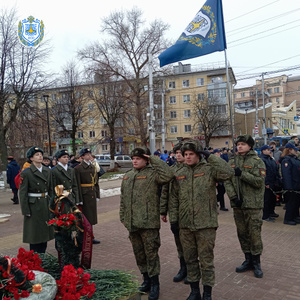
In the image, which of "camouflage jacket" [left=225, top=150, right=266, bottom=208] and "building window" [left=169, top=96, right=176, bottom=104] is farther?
"building window" [left=169, top=96, right=176, bottom=104]

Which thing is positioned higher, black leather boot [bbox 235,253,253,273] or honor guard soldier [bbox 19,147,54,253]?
honor guard soldier [bbox 19,147,54,253]

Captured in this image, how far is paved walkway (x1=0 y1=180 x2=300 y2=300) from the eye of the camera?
413 cm

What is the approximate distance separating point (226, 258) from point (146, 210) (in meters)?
2.31

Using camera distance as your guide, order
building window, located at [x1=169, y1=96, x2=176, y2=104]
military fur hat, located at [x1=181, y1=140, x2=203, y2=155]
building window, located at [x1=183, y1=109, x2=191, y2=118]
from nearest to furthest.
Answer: military fur hat, located at [x1=181, y1=140, x2=203, y2=155]
building window, located at [x1=183, y1=109, x2=191, y2=118]
building window, located at [x1=169, y1=96, x2=176, y2=104]

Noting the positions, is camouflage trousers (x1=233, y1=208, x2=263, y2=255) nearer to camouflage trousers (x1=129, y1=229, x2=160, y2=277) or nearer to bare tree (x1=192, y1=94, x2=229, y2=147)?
camouflage trousers (x1=129, y1=229, x2=160, y2=277)

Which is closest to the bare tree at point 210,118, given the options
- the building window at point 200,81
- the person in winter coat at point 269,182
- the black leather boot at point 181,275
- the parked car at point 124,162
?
the building window at point 200,81

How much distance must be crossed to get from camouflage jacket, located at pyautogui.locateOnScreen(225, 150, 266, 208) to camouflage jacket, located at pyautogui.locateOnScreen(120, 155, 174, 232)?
124 centimetres

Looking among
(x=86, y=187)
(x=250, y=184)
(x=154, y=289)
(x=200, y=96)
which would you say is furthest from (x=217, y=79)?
(x=154, y=289)

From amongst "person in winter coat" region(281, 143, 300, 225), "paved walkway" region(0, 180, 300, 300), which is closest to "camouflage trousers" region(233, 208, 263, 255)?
"paved walkway" region(0, 180, 300, 300)

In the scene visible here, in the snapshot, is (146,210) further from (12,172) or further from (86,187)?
(12,172)

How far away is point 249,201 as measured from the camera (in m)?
4.63

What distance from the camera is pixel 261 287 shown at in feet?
13.8

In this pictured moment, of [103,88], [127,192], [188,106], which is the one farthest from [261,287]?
[188,106]

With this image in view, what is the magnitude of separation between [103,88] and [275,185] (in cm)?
2564
